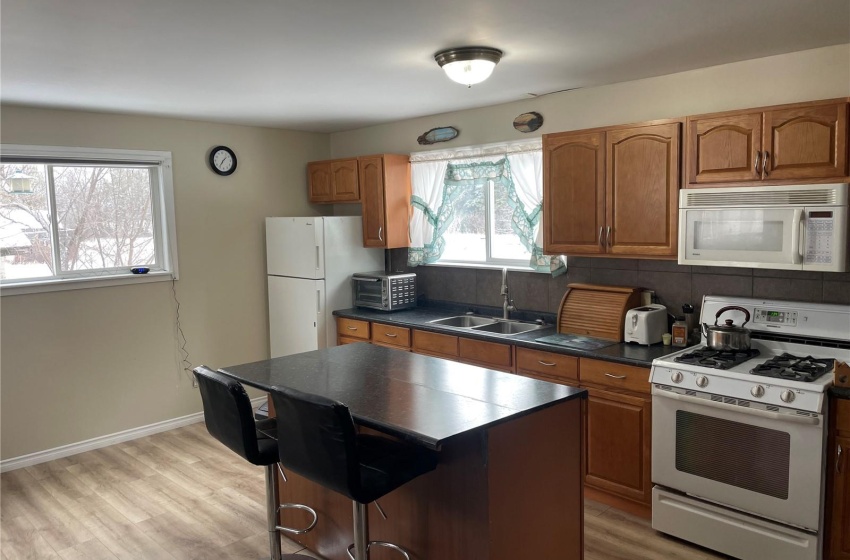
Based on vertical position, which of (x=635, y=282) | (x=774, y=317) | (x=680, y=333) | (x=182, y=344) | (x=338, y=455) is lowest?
(x=182, y=344)

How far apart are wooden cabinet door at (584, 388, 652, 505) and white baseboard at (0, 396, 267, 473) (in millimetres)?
3198

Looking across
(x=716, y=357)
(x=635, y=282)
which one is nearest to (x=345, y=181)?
(x=635, y=282)

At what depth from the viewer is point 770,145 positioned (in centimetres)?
299

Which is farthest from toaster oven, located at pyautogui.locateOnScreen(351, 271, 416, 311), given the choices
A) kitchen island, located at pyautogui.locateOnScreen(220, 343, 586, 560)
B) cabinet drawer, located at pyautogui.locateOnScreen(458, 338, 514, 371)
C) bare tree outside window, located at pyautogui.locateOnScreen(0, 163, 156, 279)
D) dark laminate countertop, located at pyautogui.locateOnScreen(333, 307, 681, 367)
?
kitchen island, located at pyautogui.locateOnScreen(220, 343, 586, 560)

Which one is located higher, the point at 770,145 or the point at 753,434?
the point at 770,145

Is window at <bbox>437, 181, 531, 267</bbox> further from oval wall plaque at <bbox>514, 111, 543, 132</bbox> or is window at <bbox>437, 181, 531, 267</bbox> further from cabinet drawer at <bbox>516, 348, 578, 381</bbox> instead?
cabinet drawer at <bbox>516, 348, 578, 381</bbox>

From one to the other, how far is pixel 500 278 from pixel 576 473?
2.17m

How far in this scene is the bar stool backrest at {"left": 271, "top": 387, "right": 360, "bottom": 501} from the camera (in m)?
2.09

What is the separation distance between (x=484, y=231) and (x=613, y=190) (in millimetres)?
1327

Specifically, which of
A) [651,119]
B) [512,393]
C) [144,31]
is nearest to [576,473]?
[512,393]

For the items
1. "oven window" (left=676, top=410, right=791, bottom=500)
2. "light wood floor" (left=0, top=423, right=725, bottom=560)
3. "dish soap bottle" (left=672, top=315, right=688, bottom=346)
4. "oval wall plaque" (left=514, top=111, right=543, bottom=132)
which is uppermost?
"oval wall plaque" (left=514, top=111, right=543, bottom=132)

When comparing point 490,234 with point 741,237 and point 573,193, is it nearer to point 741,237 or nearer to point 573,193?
point 573,193

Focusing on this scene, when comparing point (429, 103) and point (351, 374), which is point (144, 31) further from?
point (429, 103)

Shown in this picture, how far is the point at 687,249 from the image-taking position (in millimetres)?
3254
